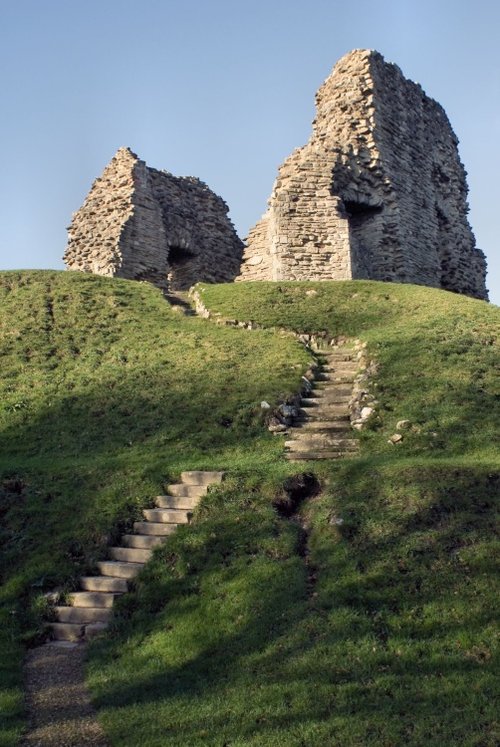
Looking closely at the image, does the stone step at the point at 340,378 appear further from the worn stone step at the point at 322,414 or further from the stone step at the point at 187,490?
the stone step at the point at 187,490

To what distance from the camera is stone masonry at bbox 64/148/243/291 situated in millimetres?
28719

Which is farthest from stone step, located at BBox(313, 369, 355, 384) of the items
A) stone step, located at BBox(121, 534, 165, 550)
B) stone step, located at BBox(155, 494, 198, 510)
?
stone step, located at BBox(121, 534, 165, 550)

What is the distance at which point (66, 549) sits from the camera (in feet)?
36.7

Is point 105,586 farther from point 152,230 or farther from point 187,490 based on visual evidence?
point 152,230

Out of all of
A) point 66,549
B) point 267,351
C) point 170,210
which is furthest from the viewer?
point 170,210

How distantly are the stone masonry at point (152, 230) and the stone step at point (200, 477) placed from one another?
53.8ft

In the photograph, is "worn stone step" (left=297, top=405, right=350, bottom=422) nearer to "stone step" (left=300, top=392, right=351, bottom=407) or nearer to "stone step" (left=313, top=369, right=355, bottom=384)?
"stone step" (left=300, top=392, right=351, bottom=407)

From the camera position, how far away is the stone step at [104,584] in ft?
34.0

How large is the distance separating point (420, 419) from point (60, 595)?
290 inches

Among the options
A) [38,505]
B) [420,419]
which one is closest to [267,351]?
[420,419]

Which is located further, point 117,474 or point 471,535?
point 117,474

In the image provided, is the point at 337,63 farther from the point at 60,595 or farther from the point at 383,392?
the point at 60,595

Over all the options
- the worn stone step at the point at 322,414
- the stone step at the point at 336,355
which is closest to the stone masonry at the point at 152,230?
the stone step at the point at 336,355

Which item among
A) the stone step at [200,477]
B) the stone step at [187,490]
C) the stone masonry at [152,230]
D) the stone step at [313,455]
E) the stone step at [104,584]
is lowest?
the stone step at [104,584]
